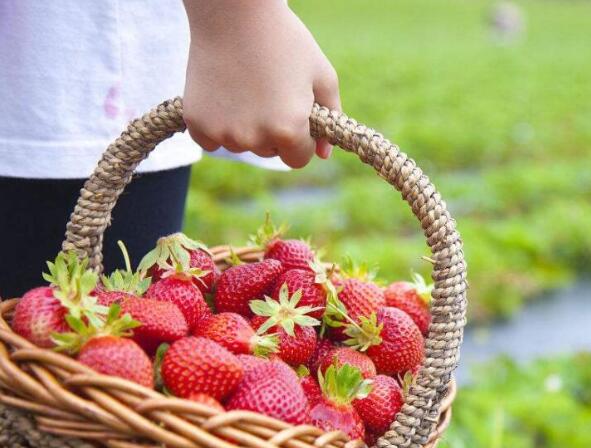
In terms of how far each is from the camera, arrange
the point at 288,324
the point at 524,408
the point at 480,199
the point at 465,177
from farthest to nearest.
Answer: the point at 465,177 → the point at 480,199 → the point at 524,408 → the point at 288,324

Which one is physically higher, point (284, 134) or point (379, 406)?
point (284, 134)

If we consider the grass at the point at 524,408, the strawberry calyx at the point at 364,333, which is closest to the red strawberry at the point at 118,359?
Answer: the strawberry calyx at the point at 364,333

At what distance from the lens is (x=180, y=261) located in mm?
1130

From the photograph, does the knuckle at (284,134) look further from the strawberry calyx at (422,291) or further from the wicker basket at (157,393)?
the strawberry calyx at (422,291)

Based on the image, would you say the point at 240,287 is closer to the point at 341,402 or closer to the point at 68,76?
the point at 341,402

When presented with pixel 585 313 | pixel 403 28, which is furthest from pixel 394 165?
pixel 403 28

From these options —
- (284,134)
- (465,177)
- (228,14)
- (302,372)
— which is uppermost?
(465,177)

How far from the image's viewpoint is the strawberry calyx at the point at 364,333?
3.76 feet

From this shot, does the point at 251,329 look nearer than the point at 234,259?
Yes

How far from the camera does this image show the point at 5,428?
0.95 meters

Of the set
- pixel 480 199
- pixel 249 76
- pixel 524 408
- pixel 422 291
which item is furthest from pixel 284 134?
pixel 480 199

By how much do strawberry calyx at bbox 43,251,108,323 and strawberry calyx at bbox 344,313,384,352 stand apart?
0.34 metres

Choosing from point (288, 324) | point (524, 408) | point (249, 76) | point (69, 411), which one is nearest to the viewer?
point (69, 411)

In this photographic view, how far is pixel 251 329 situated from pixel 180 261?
13cm
